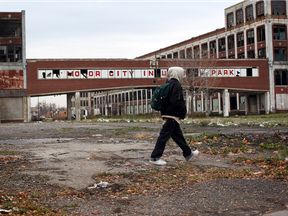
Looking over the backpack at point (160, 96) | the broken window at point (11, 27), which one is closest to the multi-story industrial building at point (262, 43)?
the broken window at point (11, 27)

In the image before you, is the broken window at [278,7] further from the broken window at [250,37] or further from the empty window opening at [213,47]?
the empty window opening at [213,47]

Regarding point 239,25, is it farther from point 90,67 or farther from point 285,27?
point 90,67

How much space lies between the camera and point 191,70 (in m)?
45.1

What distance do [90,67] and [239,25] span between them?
30.5 m

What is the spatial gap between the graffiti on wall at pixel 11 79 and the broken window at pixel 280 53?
132 ft

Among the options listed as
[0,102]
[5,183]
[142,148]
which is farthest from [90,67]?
[5,183]

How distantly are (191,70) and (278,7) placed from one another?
23674 millimetres

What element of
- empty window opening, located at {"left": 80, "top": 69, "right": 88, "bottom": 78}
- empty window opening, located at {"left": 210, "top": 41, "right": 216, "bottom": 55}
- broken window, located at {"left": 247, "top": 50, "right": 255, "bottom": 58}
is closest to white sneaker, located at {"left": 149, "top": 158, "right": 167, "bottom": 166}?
empty window opening, located at {"left": 80, "top": 69, "right": 88, "bottom": 78}

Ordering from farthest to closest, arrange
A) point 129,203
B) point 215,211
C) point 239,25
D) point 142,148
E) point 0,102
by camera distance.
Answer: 1. point 239,25
2. point 0,102
3. point 142,148
4. point 129,203
5. point 215,211

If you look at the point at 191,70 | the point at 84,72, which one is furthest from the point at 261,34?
the point at 84,72

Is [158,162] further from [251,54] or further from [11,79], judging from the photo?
[251,54]

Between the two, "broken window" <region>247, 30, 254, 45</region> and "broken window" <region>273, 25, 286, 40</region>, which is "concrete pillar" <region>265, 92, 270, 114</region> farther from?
"broken window" <region>247, 30, 254, 45</region>

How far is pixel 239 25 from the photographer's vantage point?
209 ft

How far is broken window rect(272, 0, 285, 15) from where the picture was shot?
5712 centimetres
